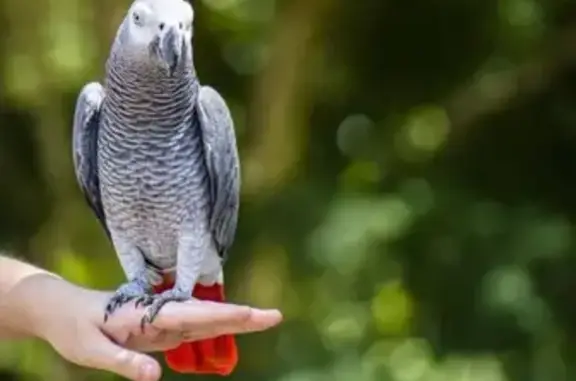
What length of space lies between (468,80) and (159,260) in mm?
892

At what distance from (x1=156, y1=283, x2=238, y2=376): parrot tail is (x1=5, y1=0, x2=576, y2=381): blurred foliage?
631 millimetres

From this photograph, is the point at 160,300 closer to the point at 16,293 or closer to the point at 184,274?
the point at 184,274

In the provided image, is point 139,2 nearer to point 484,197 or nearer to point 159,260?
point 159,260

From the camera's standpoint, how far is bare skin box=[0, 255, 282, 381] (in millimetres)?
625

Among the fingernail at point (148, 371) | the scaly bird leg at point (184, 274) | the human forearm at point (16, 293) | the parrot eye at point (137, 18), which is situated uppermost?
the parrot eye at point (137, 18)

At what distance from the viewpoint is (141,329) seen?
649 mm

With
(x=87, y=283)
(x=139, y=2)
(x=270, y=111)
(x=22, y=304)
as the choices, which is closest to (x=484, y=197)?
(x=270, y=111)

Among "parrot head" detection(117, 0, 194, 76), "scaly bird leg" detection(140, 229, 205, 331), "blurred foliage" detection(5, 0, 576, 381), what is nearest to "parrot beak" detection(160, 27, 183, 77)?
"parrot head" detection(117, 0, 194, 76)

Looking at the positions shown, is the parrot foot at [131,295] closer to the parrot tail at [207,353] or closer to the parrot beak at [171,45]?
the parrot tail at [207,353]

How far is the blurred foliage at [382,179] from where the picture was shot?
1384mm

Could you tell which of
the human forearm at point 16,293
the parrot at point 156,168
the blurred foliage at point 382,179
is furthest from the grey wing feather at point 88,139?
the blurred foliage at point 382,179

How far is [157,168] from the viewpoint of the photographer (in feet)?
2.08

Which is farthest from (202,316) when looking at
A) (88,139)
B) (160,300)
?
(88,139)

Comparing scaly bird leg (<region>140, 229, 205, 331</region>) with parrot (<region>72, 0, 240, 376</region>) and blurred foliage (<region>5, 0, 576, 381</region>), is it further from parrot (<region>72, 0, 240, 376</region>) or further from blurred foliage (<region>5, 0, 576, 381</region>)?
blurred foliage (<region>5, 0, 576, 381</region>)
